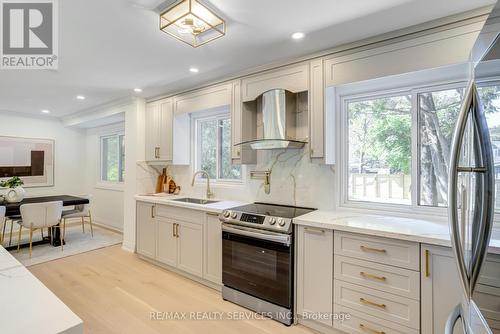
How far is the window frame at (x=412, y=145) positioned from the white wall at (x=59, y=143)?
588cm

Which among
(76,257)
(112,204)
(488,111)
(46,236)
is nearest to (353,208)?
(488,111)

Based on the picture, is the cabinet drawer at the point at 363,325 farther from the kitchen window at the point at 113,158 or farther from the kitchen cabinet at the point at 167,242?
the kitchen window at the point at 113,158

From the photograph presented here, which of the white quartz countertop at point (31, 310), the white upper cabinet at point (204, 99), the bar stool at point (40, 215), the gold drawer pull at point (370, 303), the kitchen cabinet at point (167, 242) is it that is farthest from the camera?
the bar stool at point (40, 215)

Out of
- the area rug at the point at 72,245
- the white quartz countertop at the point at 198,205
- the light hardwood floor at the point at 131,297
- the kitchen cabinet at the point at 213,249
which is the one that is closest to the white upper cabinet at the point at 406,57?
the white quartz countertop at the point at 198,205

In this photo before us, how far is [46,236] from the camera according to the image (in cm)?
454

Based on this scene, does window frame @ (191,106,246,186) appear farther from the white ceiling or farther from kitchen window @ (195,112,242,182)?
the white ceiling

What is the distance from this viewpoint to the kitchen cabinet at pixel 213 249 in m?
2.60

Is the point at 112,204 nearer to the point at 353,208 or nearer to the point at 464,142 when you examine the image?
the point at 353,208

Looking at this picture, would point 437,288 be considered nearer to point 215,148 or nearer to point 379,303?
point 379,303

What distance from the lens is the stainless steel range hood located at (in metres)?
2.40

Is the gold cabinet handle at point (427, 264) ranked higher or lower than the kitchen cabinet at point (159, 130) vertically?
lower

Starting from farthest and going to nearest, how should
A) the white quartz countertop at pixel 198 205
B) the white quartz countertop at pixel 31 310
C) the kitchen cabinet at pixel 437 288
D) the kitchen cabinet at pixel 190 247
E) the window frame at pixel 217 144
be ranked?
1. the window frame at pixel 217 144
2. the kitchen cabinet at pixel 190 247
3. the white quartz countertop at pixel 198 205
4. the kitchen cabinet at pixel 437 288
5. the white quartz countertop at pixel 31 310

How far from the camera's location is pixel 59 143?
5473mm

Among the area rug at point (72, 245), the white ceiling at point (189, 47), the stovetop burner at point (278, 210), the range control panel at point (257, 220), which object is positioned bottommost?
the area rug at point (72, 245)
